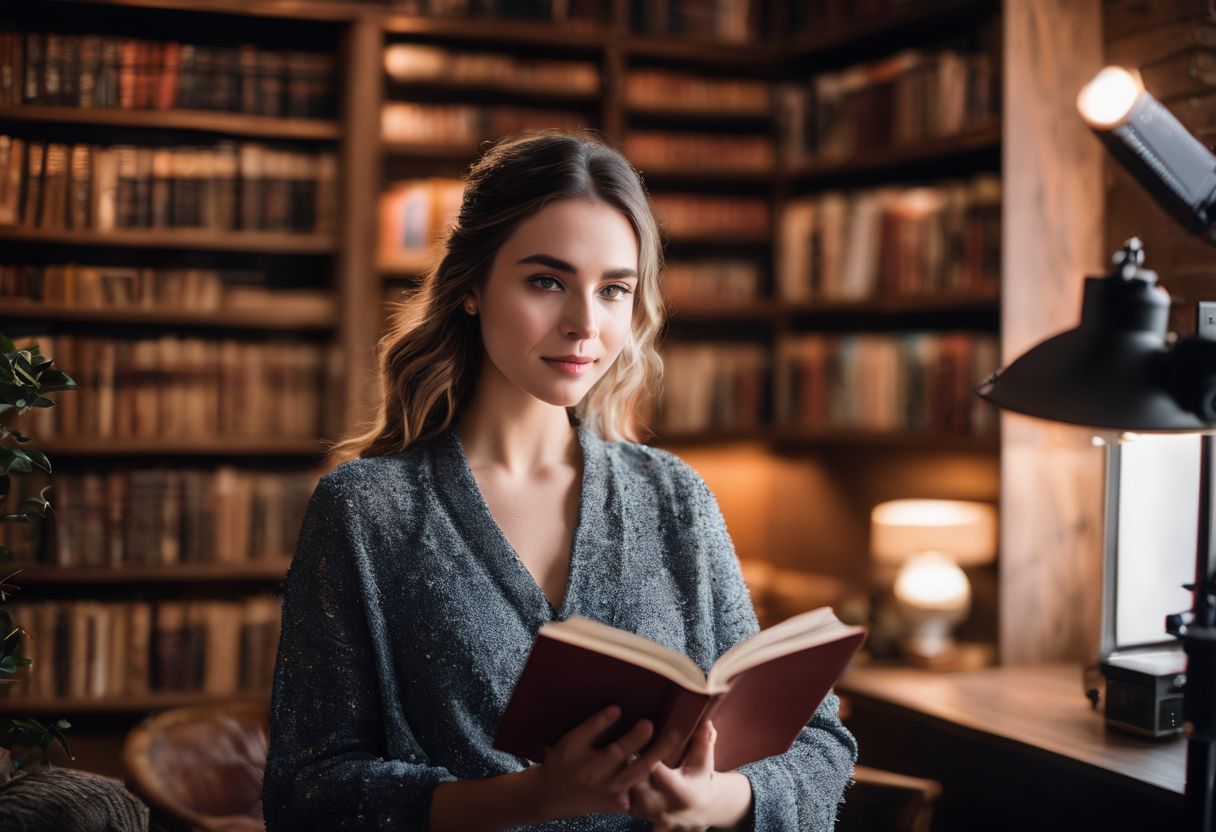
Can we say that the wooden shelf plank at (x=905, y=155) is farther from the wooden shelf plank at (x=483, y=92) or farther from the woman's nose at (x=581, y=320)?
the woman's nose at (x=581, y=320)

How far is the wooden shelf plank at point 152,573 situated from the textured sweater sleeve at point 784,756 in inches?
76.6

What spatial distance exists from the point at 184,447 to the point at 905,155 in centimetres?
219

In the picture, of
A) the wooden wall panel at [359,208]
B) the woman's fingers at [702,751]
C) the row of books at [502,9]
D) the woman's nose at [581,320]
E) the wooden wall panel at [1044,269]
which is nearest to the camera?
the woman's fingers at [702,751]

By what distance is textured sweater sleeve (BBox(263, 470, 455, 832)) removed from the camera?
1.27 m

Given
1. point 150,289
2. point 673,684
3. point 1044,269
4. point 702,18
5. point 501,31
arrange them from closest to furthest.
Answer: point 673,684 → point 1044,269 → point 150,289 → point 501,31 → point 702,18

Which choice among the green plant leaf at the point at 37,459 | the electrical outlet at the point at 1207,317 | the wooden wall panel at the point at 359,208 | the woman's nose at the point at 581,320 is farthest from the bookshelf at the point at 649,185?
the woman's nose at the point at 581,320

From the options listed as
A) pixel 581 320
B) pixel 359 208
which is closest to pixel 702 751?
pixel 581 320

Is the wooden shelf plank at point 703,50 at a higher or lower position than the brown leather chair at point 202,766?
higher

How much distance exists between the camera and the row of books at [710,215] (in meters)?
3.67

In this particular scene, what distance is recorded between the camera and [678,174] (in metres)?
3.63

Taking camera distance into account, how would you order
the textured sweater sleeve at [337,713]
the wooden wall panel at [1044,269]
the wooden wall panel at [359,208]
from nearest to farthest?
the textured sweater sleeve at [337,713] → the wooden wall panel at [1044,269] → the wooden wall panel at [359,208]

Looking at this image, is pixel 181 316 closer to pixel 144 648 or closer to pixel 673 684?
pixel 144 648

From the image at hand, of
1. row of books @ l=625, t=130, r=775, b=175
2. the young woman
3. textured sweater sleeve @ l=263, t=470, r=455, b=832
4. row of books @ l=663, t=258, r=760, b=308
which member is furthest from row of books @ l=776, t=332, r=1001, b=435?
textured sweater sleeve @ l=263, t=470, r=455, b=832

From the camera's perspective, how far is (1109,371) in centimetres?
110
